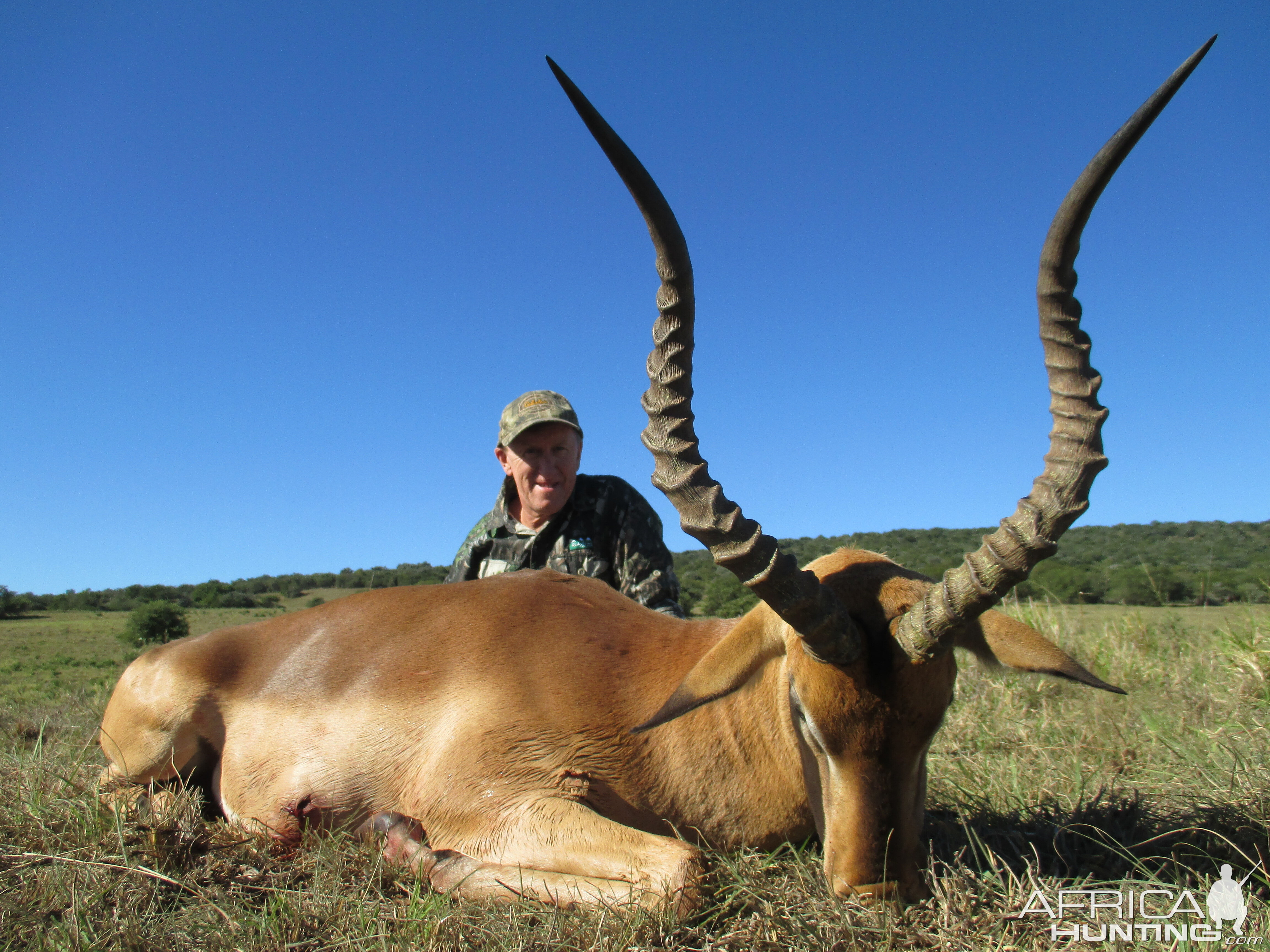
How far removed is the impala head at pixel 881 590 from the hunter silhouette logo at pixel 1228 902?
28.5 inches

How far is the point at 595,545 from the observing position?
22.0 feet

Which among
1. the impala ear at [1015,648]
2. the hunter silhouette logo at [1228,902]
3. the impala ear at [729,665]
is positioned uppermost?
the impala ear at [1015,648]

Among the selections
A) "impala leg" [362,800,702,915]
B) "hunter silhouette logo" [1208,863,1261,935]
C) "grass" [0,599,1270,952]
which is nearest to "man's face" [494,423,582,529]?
"grass" [0,599,1270,952]

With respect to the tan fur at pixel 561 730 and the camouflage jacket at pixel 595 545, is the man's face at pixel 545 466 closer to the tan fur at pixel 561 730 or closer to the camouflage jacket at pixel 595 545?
the camouflage jacket at pixel 595 545

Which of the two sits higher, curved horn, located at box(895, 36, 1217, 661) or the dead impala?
curved horn, located at box(895, 36, 1217, 661)

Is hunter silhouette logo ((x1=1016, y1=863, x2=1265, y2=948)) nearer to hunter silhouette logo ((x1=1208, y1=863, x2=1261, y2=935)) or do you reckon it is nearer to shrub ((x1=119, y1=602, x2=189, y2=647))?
hunter silhouette logo ((x1=1208, y1=863, x2=1261, y2=935))

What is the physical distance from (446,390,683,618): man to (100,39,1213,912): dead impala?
1942 mm

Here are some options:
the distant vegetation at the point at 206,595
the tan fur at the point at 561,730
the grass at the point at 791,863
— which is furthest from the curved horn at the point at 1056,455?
the distant vegetation at the point at 206,595

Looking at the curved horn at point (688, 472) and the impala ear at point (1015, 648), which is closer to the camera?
the curved horn at point (688, 472)

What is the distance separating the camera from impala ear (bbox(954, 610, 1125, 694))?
2965 mm

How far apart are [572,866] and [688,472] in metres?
1.53

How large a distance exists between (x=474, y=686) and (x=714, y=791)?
1.16m

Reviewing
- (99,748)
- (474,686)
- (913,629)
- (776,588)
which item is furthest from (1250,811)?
(99,748)

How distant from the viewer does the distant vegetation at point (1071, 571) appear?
11.1 m
